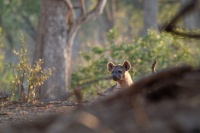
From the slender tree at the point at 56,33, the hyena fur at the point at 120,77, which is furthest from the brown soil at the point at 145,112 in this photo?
the slender tree at the point at 56,33

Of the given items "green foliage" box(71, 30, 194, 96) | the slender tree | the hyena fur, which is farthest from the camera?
"green foliage" box(71, 30, 194, 96)

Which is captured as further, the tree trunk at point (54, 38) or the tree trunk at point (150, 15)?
the tree trunk at point (150, 15)

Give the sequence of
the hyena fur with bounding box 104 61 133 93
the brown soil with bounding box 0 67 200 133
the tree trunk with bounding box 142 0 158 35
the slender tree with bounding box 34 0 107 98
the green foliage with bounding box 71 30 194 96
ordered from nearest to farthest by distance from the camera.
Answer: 1. the brown soil with bounding box 0 67 200 133
2. the hyena fur with bounding box 104 61 133 93
3. the slender tree with bounding box 34 0 107 98
4. the green foliage with bounding box 71 30 194 96
5. the tree trunk with bounding box 142 0 158 35

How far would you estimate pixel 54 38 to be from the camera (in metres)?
15.3

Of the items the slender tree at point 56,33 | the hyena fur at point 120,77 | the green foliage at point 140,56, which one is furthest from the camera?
the green foliage at point 140,56

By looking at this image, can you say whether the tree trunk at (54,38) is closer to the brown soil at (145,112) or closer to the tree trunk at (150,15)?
the brown soil at (145,112)

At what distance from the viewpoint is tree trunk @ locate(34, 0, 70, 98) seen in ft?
49.7

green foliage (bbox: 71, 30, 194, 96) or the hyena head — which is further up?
the hyena head

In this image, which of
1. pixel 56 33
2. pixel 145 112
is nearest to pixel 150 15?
pixel 56 33

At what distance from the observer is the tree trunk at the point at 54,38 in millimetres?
15148

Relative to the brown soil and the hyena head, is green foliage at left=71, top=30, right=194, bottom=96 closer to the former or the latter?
the hyena head

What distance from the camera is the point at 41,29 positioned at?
604 inches

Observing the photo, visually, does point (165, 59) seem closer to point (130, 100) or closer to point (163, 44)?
point (163, 44)

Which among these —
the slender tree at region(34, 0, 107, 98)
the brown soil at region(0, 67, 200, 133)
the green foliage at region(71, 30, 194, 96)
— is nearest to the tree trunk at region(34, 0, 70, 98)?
the slender tree at region(34, 0, 107, 98)
